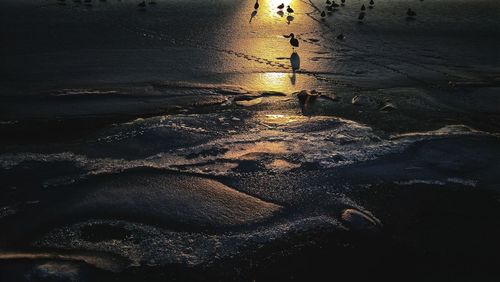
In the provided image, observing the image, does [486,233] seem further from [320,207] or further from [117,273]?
[117,273]

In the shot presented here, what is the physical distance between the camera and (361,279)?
2.91 m

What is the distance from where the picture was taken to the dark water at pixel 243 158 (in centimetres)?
308

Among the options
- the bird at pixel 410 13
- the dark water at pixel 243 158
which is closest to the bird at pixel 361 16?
the bird at pixel 410 13

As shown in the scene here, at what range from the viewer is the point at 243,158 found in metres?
4.35

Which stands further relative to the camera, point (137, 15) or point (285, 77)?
point (137, 15)

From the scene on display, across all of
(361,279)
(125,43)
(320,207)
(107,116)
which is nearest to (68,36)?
(125,43)

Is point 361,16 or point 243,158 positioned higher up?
point 361,16

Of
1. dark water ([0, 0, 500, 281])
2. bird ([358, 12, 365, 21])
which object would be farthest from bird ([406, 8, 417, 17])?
dark water ([0, 0, 500, 281])

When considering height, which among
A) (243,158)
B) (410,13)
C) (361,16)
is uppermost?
(410,13)

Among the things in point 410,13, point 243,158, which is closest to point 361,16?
point 410,13

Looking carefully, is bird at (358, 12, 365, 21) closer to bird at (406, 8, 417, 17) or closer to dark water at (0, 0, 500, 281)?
bird at (406, 8, 417, 17)

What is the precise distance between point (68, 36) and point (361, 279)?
718cm

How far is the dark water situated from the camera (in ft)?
10.1

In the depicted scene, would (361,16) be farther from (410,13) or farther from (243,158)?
(243,158)
